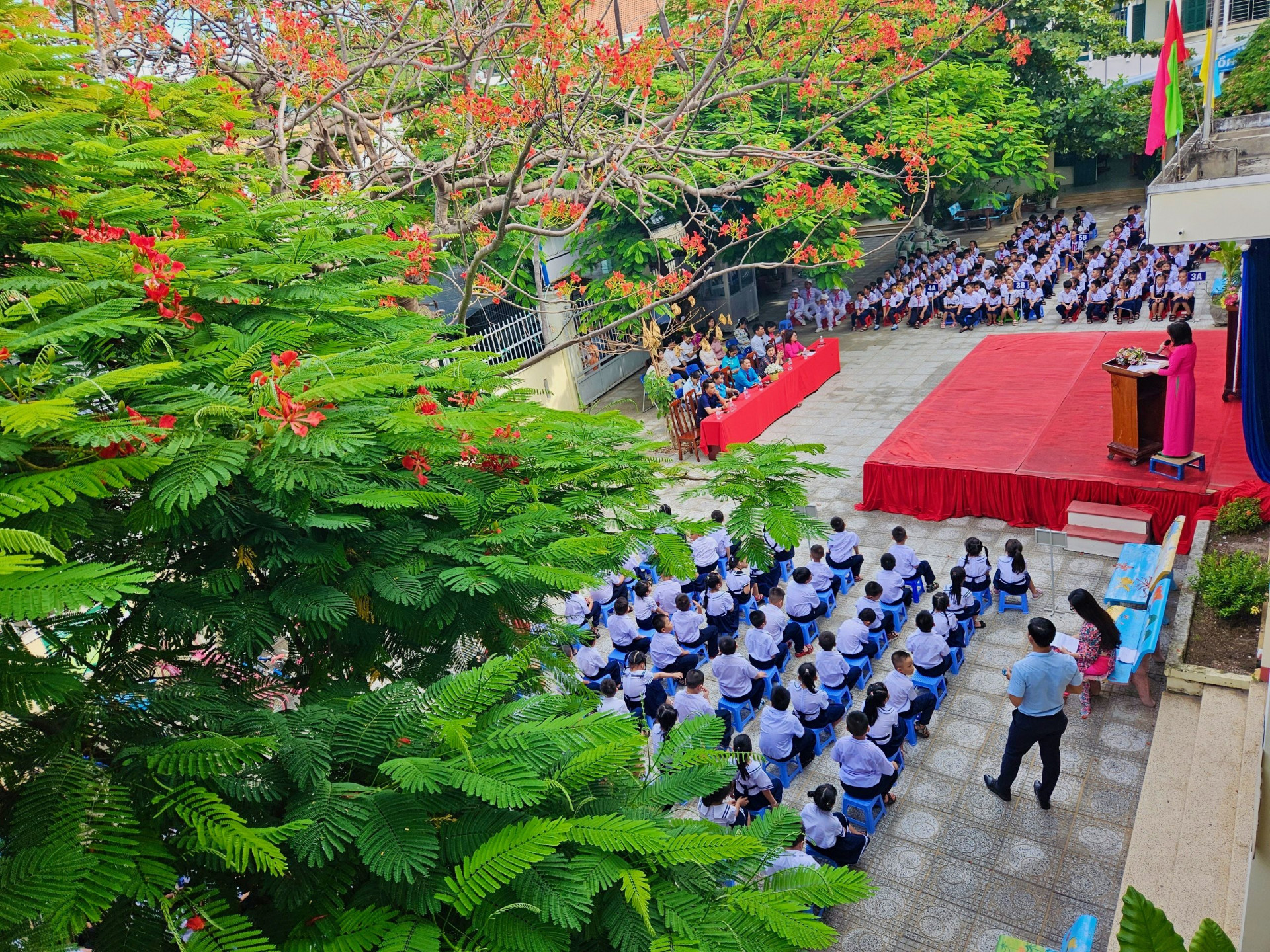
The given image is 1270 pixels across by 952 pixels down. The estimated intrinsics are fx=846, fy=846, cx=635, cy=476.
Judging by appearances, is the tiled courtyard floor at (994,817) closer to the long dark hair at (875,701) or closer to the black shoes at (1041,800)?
the black shoes at (1041,800)

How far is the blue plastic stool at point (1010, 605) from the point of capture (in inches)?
333

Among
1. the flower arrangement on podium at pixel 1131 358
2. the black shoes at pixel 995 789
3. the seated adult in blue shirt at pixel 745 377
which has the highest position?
the flower arrangement on podium at pixel 1131 358

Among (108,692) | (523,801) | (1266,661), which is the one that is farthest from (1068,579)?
(108,692)

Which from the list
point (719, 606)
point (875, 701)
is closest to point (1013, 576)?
point (719, 606)

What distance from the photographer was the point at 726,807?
5.52 metres

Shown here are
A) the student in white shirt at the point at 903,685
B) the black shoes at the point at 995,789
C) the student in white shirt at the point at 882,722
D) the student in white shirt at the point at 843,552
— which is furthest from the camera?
the student in white shirt at the point at 843,552

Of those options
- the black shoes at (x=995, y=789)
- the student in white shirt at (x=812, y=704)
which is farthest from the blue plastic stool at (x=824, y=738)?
the black shoes at (x=995, y=789)

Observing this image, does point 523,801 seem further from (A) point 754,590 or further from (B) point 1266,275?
(B) point 1266,275

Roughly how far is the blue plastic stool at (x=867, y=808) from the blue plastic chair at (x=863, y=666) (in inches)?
55.7

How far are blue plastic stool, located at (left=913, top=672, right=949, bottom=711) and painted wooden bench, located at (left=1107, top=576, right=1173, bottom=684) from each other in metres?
1.28

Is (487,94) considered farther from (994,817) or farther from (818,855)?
(994,817)

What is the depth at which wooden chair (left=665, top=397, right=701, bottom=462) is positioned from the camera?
516 inches

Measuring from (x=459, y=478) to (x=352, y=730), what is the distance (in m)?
1.04

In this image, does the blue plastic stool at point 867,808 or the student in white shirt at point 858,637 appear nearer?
the blue plastic stool at point 867,808
